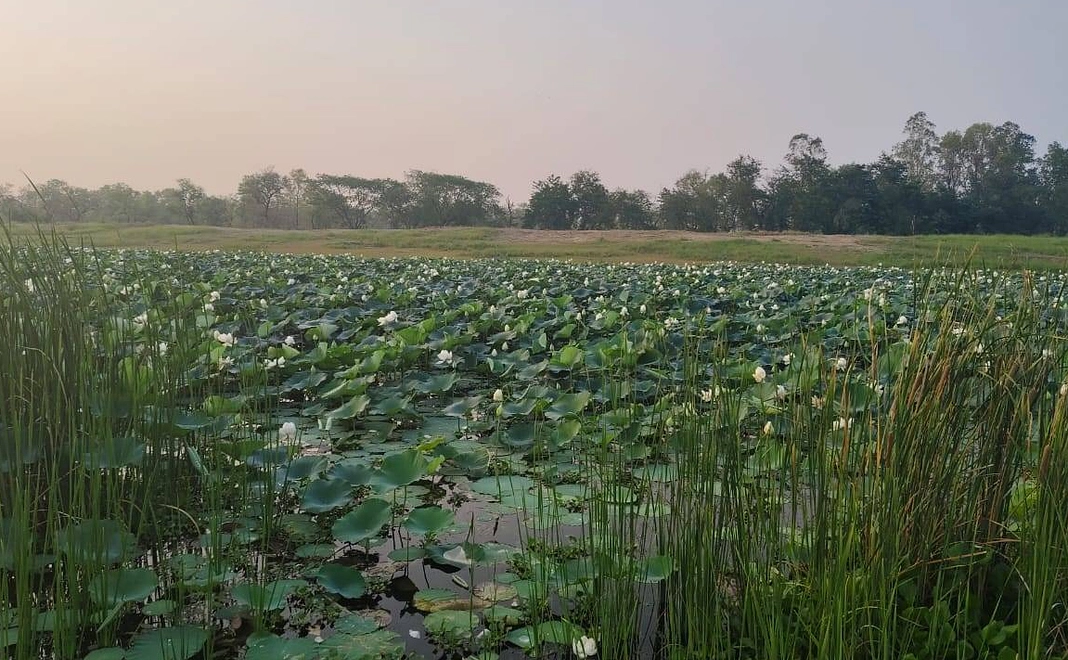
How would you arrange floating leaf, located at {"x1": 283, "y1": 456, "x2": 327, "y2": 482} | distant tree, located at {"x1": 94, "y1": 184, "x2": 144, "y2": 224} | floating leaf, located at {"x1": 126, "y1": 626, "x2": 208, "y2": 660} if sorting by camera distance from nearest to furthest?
floating leaf, located at {"x1": 126, "y1": 626, "x2": 208, "y2": 660} < floating leaf, located at {"x1": 283, "y1": 456, "x2": 327, "y2": 482} < distant tree, located at {"x1": 94, "y1": 184, "x2": 144, "y2": 224}

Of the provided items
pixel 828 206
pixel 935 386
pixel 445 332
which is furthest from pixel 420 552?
pixel 828 206

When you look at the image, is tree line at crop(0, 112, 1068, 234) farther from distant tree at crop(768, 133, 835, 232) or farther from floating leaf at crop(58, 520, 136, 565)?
floating leaf at crop(58, 520, 136, 565)

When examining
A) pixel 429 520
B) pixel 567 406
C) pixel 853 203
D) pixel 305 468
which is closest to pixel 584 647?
pixel 429 520

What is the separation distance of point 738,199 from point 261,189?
105ft

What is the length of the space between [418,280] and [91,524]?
7.51 m

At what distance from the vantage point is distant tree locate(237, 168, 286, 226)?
168 feet

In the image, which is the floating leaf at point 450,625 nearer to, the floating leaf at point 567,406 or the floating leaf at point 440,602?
the floating leaf at point 440,602

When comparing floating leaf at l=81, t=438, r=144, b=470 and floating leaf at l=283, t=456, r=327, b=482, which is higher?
floating leaf at l=81, t=438, r=144, b=470

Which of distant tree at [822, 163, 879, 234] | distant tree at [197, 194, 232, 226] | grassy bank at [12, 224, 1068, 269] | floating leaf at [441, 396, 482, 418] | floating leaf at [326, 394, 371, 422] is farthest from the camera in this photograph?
distant tree at [197, 194, 232, 226]

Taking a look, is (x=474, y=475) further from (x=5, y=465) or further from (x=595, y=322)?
(x=595, y=322)

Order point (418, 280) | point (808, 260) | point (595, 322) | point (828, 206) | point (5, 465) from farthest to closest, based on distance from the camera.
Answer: point (828, 206) < point (808, 260) < point (418, 280) < point (595, 322) < point (5, 465)

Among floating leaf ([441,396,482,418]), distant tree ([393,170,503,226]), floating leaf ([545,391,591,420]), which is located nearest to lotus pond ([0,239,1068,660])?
floating leaf ([545,391,591,420])

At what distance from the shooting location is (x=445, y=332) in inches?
185

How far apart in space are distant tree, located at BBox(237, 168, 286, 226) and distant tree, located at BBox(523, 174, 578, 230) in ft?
71.1
